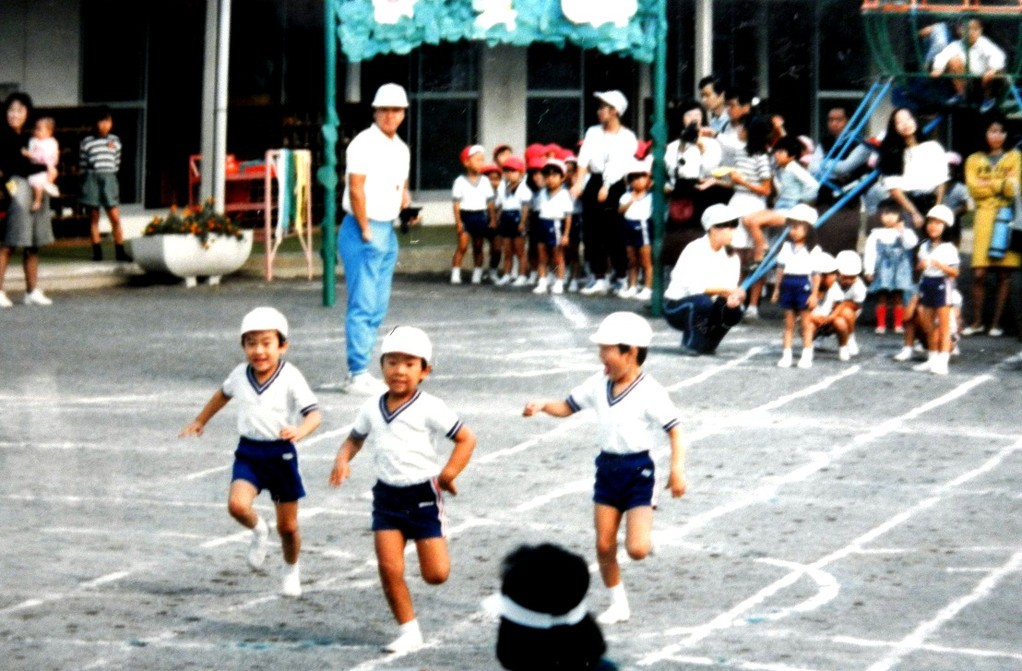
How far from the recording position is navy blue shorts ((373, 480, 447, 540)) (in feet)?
27.2

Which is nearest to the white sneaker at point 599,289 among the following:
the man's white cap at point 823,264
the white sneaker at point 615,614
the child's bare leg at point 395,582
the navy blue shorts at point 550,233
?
the navy blue shorts at point 550,233

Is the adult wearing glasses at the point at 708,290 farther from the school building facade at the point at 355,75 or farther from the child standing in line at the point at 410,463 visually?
the child standing in line at the point at 410,463

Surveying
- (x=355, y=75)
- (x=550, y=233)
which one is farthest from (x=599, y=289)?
(x=355, y=75)

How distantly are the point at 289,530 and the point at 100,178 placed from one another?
49.1ft

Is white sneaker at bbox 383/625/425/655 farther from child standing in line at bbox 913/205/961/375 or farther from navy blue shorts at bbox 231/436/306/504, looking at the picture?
child standing in line at bbox 913/205/961/375

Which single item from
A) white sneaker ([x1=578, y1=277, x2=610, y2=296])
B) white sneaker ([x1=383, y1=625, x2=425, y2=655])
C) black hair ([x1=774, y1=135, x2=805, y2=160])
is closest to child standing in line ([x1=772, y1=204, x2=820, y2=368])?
black hair ([x1=774, y1=135, x2=805, y2=160])

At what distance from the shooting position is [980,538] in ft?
34.2

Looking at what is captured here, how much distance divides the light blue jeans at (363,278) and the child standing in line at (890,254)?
5.30 m

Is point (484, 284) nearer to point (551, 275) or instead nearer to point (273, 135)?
point (551, 275)

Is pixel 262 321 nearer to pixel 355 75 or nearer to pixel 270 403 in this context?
pixel 270 403

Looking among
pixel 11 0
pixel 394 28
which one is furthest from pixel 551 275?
pixel 11 0

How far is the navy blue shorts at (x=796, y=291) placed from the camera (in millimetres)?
16906

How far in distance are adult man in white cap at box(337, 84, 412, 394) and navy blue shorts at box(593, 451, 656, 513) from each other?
5680mm

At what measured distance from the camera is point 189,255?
22109 millimetres
